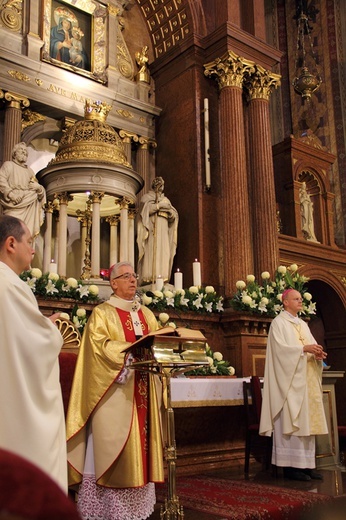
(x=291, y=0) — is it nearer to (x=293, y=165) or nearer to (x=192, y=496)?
(x=293, y=165)

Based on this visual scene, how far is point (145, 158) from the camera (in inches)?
375

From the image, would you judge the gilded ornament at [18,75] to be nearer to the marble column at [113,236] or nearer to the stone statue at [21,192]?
the stone statue at [21,192]

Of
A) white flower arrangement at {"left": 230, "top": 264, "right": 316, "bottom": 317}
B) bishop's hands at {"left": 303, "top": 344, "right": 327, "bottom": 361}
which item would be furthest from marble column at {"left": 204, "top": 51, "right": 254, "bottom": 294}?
bishop's hands at {"left": 303, "top": 344, "right": 327, "bottom": 361}

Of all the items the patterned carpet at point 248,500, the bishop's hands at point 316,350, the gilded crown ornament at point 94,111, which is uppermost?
the gilded crown ornament at point 94,111

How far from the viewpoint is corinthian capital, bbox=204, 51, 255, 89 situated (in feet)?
28.4

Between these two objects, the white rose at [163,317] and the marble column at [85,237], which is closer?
the white rose at [163,317]

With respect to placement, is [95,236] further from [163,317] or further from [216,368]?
[216,368]

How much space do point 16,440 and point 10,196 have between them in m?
5.32

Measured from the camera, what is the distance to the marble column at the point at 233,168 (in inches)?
318

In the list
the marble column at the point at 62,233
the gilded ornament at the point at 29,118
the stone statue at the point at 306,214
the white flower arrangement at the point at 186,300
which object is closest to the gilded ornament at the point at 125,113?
the gilded ornament at the point at 29,118

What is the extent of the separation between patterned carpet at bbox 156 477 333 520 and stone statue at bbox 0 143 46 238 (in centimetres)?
389

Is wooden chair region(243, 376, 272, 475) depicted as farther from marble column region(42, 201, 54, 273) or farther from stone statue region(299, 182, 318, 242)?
stone statue region(299, 182, 318, 242)

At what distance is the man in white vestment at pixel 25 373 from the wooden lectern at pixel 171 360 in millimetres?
935

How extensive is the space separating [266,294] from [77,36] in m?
5.25
